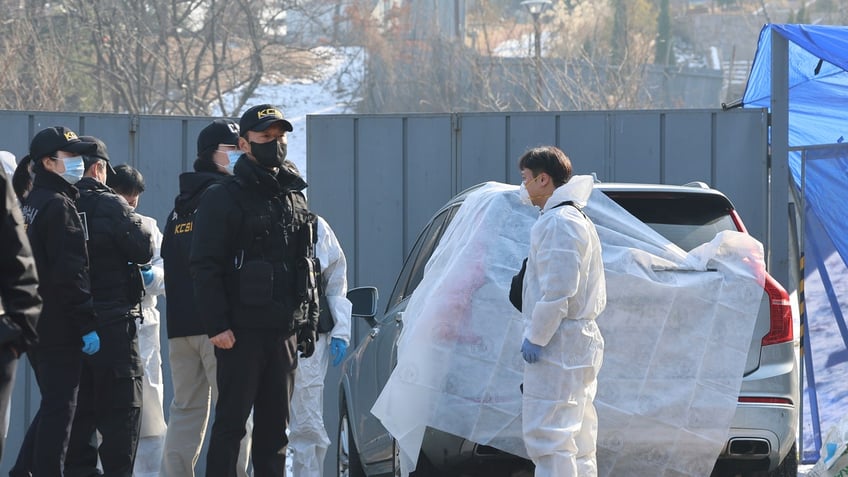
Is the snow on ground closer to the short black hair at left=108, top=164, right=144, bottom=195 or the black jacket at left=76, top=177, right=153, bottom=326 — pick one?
the short black hair at left=108, top=164, right=144, bottom=195

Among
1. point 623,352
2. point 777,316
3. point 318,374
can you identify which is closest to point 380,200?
point 318,374

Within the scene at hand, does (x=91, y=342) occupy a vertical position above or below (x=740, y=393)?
above

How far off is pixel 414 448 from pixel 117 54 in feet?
68.9

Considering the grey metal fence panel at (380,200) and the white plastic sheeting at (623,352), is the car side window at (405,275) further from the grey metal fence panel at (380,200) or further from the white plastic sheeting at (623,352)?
the grey metal fence panel at (380,200)

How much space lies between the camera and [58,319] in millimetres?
5465

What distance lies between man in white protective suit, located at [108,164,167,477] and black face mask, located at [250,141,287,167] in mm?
1927

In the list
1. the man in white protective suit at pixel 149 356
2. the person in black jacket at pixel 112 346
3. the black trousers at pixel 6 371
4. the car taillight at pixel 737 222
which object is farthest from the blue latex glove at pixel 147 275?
the black trousers at pixel 6 371

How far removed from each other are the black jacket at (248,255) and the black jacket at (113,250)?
0.90 m

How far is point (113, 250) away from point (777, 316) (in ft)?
11.0

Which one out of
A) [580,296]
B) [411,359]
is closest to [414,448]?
[411,359]

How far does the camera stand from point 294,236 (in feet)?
17.0

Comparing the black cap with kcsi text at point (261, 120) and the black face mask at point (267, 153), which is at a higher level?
the black cap with kcsi text at point (261, 120)

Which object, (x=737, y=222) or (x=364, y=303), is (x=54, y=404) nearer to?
(x=364, y=303)

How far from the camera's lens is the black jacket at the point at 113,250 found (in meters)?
5.83
